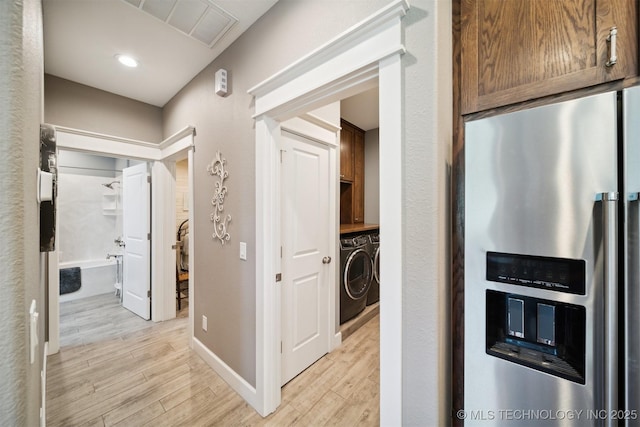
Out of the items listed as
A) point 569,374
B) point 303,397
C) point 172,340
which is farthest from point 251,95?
point 172,340

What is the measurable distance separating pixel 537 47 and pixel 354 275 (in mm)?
2457

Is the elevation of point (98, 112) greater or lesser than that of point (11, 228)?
greater

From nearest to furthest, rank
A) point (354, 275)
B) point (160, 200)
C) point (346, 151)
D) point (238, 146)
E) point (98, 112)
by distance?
1. point (238, 146)
2. point (98, 112)
3. point (354, 275)
4. point (160, 200)
5. point (346, 151)

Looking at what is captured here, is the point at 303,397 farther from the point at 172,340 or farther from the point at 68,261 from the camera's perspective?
the point at 68,261

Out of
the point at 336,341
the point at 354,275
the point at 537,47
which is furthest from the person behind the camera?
the point at 354,275

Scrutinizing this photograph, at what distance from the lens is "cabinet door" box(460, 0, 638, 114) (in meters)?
0.79

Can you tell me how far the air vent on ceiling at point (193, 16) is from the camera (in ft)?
5.25

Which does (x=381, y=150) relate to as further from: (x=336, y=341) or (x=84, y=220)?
(x=84, y=220)

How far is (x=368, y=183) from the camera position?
441cm

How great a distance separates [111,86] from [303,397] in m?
3.56

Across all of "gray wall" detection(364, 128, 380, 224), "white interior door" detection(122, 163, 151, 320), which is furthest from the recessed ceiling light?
"gray wall" detection(364, 128, 380, 224)

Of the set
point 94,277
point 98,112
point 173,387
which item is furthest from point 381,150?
point 94,277

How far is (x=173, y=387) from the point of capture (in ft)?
6.62

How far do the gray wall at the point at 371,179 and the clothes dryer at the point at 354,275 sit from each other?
126cm
